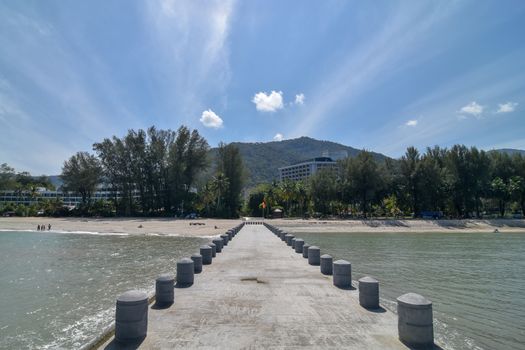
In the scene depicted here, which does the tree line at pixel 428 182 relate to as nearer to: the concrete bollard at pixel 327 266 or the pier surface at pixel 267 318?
the concrete bollard at pixel 327 266

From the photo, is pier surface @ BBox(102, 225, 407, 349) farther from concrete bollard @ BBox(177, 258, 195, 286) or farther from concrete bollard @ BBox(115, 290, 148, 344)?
concrete bollard @ BBox(177, 258, 195, 286)

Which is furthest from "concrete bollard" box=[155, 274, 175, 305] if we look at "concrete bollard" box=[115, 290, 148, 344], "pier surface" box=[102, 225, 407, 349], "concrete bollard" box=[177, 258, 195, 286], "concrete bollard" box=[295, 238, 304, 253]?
"concrete bollard" box=[295, 238, 304, 253]

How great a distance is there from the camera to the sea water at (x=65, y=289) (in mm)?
8289

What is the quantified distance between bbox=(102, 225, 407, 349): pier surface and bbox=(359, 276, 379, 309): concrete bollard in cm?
20

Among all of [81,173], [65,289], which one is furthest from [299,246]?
[81,173]

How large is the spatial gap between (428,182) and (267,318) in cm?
6856

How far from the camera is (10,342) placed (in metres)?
7.86

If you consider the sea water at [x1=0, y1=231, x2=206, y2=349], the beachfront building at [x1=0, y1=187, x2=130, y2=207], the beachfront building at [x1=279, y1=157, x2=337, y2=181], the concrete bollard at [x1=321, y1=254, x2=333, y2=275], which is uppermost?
the beachfront building at [x1=279, y1=157, x2=337, y2=181]

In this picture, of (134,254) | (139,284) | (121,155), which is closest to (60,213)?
(121,155)

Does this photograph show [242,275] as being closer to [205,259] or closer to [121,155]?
[205,259]

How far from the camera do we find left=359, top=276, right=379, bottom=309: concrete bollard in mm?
8125

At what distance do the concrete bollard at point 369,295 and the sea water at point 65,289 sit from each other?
629cm

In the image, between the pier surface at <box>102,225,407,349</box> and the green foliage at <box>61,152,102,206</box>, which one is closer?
the pier surface at <box>102,225,407,349</box>

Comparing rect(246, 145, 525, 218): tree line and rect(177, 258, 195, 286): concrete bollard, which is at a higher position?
rect(246, 145, 525, 218): tree line
